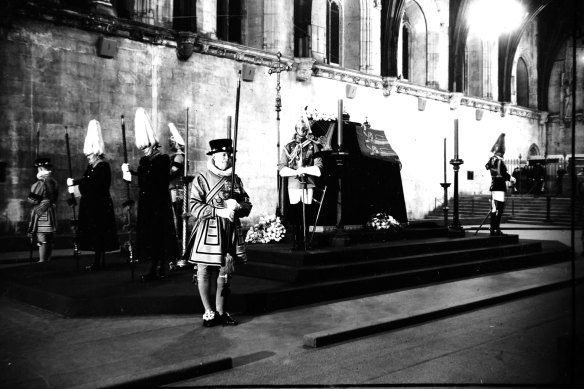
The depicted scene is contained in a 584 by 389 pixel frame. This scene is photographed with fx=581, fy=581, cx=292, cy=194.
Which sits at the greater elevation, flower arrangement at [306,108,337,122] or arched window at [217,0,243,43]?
arched window at [217,0,243,43]

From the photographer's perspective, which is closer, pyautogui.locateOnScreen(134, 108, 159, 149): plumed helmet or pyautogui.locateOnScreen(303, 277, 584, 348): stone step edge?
pyautogui.locateOnScreen(303, 277, 584, 348): stone step edge

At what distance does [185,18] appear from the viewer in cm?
1716

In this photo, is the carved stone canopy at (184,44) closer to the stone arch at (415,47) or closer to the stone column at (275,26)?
the stone column at (275,26)

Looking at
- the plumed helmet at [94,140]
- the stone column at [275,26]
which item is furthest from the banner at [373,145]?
the stone column at [275,26]

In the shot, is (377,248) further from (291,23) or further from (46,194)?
(291,23)

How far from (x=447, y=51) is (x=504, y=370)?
79.6 feet

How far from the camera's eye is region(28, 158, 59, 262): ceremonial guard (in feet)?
34.6

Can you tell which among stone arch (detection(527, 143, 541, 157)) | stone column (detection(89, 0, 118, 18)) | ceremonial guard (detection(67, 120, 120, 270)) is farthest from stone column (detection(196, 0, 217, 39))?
stone arch (detection(527, 143, 541, 157))

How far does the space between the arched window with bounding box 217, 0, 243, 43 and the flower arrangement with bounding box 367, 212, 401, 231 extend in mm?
10649

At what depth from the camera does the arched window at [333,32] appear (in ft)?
74.5

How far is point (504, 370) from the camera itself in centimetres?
470

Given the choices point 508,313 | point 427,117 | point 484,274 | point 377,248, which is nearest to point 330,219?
point 377,248

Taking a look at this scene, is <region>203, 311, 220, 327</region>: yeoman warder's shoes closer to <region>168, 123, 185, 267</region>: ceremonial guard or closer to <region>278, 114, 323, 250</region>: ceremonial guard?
<region>278, 114, 323, 250</region>: ceremonial guard

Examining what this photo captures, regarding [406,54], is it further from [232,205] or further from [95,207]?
[232,205]
